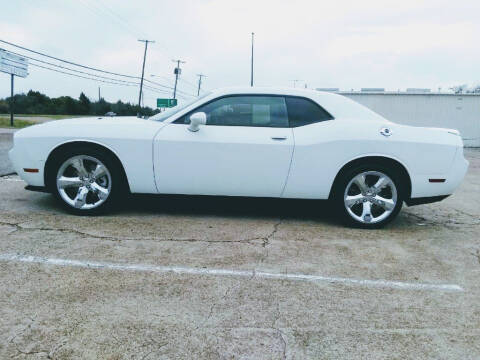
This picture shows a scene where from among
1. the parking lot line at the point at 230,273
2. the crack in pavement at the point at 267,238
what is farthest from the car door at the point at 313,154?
the parking lot line at the point at 230,273

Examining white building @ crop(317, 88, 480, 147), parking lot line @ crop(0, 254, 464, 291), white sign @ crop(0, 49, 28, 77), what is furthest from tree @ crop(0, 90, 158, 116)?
parking lot line @ crop(0, 254, 464, 291)

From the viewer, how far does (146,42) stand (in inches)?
1949

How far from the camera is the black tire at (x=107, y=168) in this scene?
4.30 m

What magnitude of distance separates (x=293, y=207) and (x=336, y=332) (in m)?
3.05

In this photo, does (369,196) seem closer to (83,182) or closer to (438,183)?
(438,183)

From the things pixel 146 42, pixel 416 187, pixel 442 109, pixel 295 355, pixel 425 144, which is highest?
pixel 146 42

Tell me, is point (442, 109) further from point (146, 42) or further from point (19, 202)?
point (146, 42)

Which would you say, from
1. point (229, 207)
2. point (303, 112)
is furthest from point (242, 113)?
point (229, 207)

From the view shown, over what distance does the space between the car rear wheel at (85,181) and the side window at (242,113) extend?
Answer: 884 millimetres

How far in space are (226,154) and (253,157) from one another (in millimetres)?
282

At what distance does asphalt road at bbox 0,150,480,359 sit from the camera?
83.0 inches

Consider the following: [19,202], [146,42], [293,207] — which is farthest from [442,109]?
[146,42]

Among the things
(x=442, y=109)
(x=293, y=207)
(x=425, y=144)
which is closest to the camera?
(x=425, y=144)

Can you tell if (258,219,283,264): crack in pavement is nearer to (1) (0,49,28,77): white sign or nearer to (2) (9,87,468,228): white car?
(2) (9,87,468,228): white car
